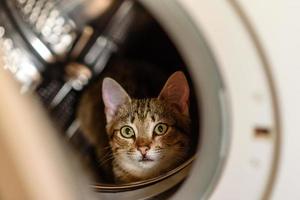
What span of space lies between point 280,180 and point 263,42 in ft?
0.54

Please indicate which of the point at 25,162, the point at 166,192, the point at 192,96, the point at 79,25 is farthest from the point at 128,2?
the point at 25,162

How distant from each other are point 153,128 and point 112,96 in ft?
0.27

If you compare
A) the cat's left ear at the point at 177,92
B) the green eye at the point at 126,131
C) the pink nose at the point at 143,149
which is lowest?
the pink nose at the point at 143,149

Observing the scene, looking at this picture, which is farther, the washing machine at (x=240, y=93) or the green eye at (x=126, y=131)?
the green eye at (x=126, y=131)

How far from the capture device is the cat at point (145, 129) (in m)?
0.83

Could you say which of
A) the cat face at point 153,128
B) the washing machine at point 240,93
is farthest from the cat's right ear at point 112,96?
the washing machine at point 240,93

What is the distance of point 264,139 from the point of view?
0.68 m

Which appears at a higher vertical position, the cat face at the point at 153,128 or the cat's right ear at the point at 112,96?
the cat's right ear at the point at 112,96

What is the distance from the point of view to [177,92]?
83 centimetres

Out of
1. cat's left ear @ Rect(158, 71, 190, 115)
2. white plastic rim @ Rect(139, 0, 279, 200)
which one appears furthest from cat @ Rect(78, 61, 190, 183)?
white plastic rim @ Rect(139, 0, 279, 200)

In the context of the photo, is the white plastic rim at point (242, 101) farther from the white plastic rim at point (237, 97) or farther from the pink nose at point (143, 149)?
the pink nose at point (143, 149)

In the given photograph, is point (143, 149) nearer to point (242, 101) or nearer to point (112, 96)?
point (112, 96)

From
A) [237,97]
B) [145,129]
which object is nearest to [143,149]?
[145,129]

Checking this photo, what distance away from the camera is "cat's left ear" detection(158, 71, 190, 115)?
826 mm
